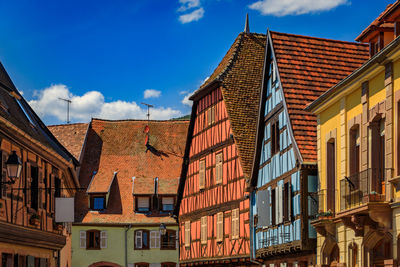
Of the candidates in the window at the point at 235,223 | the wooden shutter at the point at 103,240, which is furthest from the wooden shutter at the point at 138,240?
the window at the point at 235,223

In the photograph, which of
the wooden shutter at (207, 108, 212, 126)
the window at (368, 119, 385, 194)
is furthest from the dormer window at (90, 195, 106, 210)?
the window at (368, 119, 385, 194)

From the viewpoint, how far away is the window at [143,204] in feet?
161

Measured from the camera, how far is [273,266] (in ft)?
86.7

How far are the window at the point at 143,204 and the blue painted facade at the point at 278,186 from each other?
817 inches

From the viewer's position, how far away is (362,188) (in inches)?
650

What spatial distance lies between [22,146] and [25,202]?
158cm

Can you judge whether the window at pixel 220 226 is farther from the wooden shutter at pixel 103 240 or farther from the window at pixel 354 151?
the window at pixel 354 151

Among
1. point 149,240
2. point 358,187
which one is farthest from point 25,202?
point 149,240

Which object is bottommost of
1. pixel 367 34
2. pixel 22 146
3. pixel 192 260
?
pixel 192 260

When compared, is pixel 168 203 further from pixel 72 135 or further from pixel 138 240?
pixel 72 135

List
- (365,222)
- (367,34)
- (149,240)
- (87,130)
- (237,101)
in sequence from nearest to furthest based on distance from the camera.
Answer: (365,222), (367,34), (237,101), (149,240), (87,130)

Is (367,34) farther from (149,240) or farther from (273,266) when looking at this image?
(149,240)

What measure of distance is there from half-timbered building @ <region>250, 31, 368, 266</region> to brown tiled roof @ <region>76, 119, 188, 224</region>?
70.7ft

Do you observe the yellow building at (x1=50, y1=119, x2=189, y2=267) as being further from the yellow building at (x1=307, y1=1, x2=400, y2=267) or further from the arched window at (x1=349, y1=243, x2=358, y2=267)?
the arched window at (x1=349, y1=243, x2=358, y2=267)
